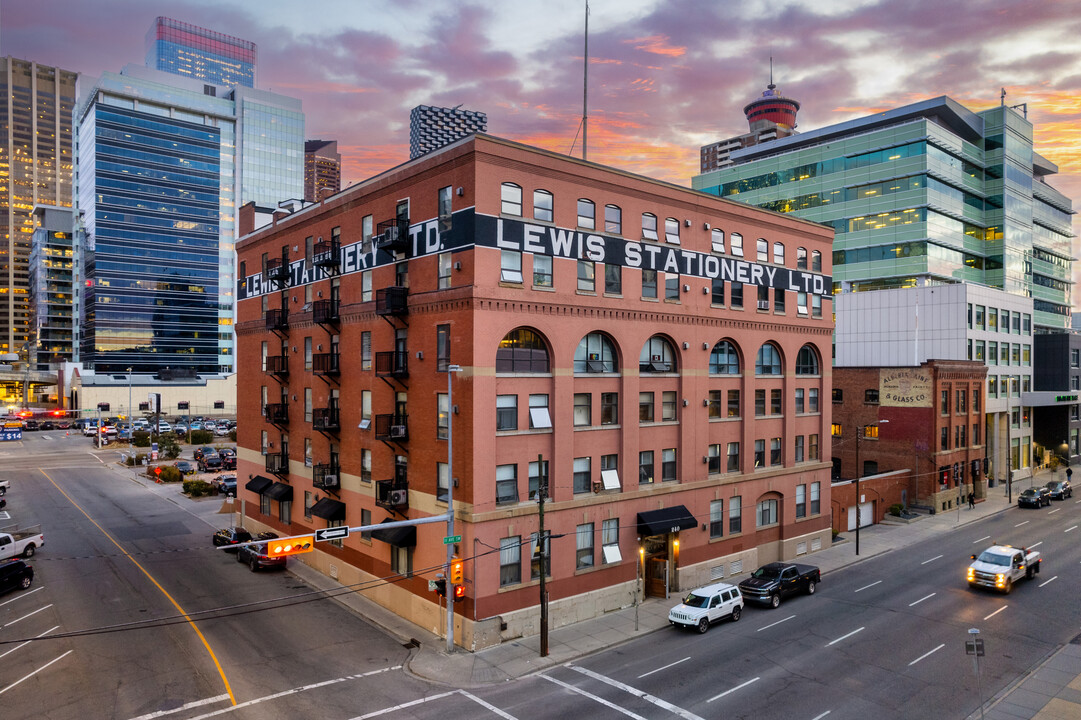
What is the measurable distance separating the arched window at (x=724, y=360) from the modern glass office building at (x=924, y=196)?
169ft

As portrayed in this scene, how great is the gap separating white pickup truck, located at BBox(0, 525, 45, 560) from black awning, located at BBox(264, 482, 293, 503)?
14.3 m

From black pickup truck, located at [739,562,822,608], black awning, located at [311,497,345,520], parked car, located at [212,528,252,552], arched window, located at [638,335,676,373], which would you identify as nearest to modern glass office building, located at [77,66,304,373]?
parked car, located at [212,528,252,552]

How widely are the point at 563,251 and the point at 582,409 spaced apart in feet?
25.9

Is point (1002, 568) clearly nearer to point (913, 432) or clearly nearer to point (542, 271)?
point (913, 432)

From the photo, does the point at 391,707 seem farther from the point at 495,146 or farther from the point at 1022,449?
the point at 1022,449

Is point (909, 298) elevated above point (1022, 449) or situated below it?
above

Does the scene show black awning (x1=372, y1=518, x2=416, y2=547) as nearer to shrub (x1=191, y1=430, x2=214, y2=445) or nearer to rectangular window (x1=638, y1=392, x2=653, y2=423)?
rectangular window (x1=638, y1=392, x2=653, y2=423)

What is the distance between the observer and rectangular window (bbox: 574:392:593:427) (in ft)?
107

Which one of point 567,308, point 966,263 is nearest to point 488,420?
point 567,308

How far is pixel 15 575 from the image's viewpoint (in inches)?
1375

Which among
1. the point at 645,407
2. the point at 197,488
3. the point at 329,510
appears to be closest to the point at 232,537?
the point at 329,510

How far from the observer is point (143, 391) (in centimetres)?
15238

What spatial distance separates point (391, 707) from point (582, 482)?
44.4 feet

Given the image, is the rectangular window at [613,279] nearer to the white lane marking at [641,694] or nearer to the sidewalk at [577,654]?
the sidewalk at [577,654]
